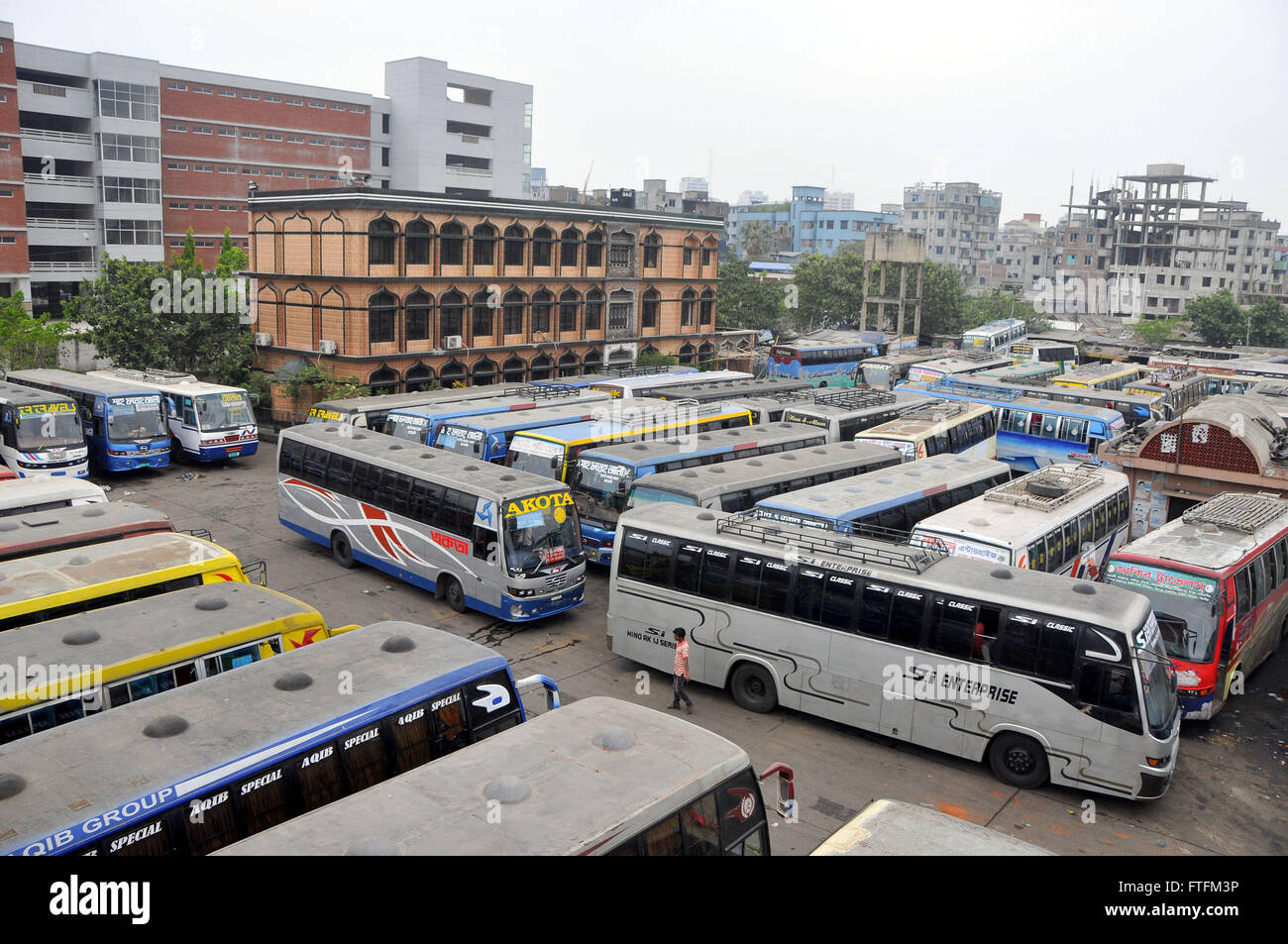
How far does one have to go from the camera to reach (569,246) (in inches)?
1719

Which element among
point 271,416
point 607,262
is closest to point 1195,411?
point 607,262

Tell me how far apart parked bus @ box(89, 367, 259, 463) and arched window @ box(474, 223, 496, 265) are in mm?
12413

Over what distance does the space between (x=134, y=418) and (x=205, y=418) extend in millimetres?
2068

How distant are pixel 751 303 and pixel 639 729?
208ft

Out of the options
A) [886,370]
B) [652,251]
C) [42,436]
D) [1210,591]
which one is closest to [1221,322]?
[886,370]

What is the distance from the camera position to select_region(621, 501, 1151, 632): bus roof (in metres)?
12.2

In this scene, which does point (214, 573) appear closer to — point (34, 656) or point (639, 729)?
point (34, 656)

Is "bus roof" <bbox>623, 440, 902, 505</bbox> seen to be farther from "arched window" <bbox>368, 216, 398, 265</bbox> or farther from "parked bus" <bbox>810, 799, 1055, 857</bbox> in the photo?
"arched window" <bbox>368, 216, 398, 265</bbox>

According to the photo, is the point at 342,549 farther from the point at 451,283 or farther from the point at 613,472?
the point at 451,283

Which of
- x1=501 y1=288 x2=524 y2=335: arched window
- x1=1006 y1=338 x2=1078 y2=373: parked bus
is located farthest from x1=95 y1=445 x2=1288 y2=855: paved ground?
x1=1006 y1=338 x2=1078 y2=373: parked bus

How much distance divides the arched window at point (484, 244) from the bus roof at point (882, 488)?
77.8ft

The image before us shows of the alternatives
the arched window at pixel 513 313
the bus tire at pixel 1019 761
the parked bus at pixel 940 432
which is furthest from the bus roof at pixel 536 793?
the arched window at pixel 513 313
